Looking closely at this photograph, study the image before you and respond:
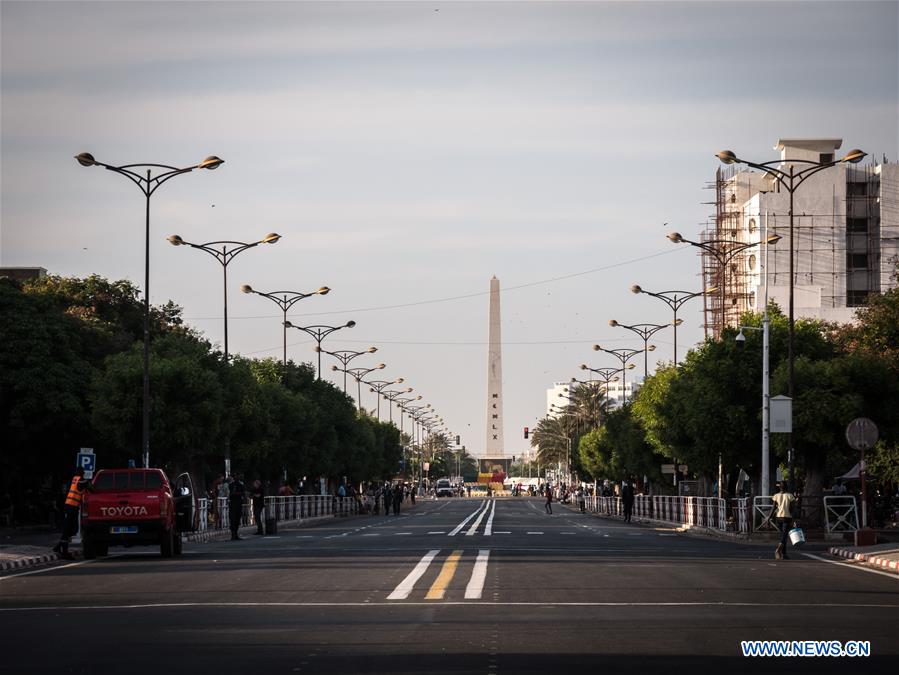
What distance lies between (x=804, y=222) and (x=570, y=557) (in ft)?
279

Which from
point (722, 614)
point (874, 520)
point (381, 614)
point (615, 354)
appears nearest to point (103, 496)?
point (381, 614)

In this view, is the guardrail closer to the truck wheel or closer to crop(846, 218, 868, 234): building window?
the truck wheel

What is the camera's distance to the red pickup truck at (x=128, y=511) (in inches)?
1144

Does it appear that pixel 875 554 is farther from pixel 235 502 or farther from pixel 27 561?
pixel 235 502

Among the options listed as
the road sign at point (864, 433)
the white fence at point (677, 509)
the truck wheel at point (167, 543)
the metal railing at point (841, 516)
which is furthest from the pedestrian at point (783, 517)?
the white fence at point (677, 509)

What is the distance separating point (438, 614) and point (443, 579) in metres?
5.01

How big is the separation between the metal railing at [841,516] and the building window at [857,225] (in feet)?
235

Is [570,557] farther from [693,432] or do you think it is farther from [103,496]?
[693,432]

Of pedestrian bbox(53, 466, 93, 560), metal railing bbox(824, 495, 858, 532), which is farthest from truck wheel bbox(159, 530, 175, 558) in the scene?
metal railing bbox(824, 495, 858, 532)

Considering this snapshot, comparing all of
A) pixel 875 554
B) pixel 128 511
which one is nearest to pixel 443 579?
pixel 128 511

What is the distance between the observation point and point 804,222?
109 metres

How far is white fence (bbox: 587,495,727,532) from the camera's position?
157 feet

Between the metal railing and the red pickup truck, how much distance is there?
758 inches

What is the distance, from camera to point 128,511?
29.0 metres
